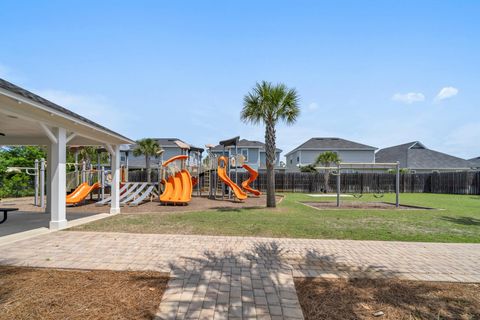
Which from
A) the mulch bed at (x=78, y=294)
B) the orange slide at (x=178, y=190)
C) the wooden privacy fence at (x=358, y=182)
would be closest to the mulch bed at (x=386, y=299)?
the mulch bed at (x=78, y=294)

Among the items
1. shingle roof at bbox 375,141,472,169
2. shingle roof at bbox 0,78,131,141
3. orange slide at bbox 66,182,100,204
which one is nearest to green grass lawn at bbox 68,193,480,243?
shingle roof at bbox 0,78,131,141

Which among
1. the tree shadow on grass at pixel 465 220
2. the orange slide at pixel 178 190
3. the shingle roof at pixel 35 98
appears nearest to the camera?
the shingle roof at pixel 35 98

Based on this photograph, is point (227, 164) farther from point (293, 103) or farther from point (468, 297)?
point (468, 297)

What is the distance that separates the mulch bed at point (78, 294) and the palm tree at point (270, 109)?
951cm

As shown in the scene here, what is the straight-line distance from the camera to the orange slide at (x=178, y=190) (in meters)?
14.5

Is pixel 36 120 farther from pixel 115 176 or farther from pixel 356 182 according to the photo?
pixel 356 182

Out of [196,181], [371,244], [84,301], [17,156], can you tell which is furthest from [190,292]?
[17,156]

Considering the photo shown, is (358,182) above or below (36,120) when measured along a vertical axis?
below

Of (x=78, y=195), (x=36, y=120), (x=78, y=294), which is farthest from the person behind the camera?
(x=78, y=195)

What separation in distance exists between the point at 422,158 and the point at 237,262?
4059 cm

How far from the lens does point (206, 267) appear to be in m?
4.52

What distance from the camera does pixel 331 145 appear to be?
1444 inches

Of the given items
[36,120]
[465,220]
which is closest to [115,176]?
[36,120]

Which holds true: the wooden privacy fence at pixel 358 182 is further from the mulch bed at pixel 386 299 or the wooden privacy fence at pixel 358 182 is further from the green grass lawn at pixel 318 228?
the mulch bed at pixel 386 299
